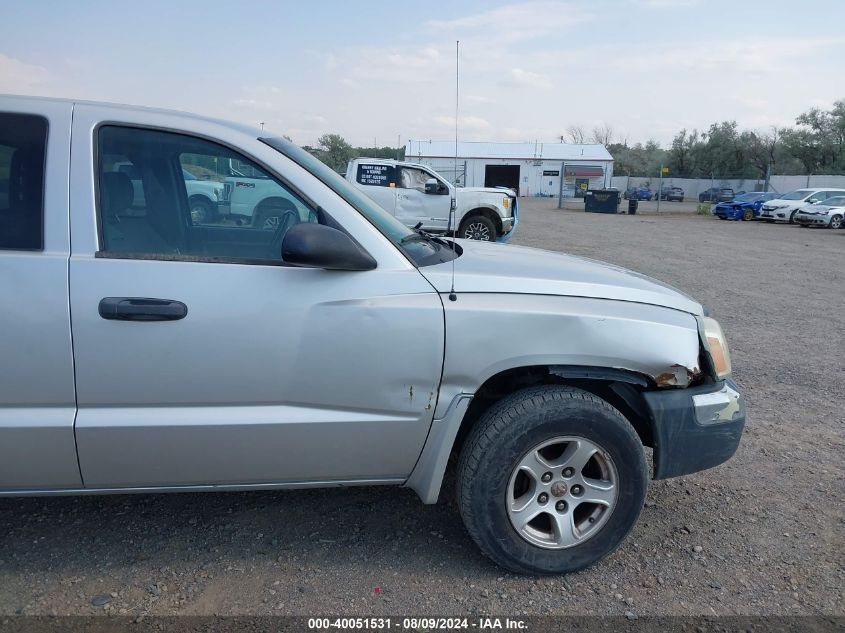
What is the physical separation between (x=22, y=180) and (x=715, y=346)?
116 inches

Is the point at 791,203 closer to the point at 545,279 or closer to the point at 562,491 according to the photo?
the point at 545,279

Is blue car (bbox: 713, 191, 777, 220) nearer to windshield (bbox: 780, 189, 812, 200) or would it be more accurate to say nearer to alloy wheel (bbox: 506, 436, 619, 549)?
windshield (bbox: 780, 189, 812, 200)

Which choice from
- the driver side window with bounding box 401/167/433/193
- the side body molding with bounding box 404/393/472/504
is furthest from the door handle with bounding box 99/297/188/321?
the driver side window with bounding box 401/167/433/193

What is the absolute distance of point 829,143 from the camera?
164 ft

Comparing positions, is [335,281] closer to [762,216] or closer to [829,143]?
[762,216]

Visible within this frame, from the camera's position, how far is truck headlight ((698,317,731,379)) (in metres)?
2.90

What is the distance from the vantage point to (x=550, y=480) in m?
2.74

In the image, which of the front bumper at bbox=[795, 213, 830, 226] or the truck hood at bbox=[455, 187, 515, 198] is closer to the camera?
the truck hood at bbox=[455, 187, 515, 198]

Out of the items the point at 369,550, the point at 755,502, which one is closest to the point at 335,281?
the point at 369,550

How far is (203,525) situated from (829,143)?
58.7m

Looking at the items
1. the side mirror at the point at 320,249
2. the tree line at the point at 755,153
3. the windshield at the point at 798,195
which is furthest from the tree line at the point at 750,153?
the side mirror at the point at 320,249

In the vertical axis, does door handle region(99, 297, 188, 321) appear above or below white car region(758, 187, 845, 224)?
below

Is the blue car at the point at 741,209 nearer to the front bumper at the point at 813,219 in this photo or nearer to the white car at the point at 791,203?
the white car at the point at 791,203

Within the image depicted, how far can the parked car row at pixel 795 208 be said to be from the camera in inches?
1028
